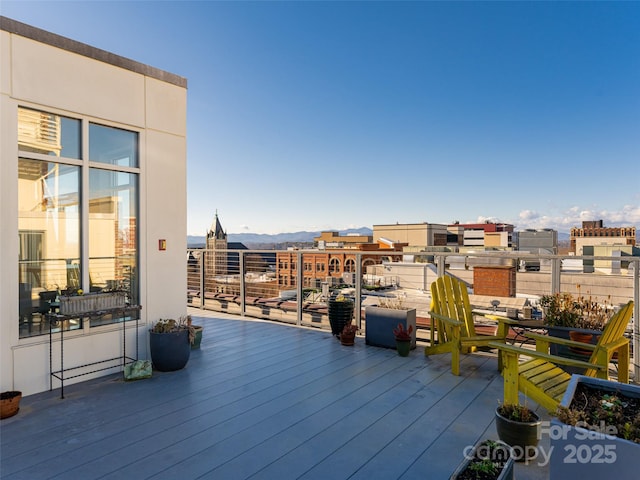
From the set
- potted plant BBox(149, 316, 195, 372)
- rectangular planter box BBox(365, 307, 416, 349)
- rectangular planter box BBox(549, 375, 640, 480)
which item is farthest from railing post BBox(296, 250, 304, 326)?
rectangular planter box BBox(549, 375, 640, 480)

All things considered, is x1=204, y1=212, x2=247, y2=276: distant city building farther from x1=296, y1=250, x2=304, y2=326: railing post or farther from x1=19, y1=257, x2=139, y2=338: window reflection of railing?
x1=19, y1=257, x2=139, y2=338: window reflection of railing

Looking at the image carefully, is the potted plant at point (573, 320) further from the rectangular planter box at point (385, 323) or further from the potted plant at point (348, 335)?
the potted plant at point (348, 335)

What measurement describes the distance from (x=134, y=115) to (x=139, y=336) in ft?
8.78

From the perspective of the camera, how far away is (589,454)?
147cm

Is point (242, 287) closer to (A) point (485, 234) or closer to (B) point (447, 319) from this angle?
(B) point (447, 319)

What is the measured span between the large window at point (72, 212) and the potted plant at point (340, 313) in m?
2.78

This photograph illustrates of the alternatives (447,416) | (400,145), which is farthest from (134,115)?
(400,145)

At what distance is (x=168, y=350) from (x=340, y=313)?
252 cm

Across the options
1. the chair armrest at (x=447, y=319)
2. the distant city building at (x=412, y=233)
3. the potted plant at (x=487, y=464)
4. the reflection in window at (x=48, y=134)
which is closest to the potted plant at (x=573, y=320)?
the chair armrest at (x=447, y=319)

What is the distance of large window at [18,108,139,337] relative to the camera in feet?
11.7

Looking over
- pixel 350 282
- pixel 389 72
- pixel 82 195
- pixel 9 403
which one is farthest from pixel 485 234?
pixel 9 403

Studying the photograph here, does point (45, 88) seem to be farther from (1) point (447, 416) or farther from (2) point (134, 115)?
(1) point (447, 416)

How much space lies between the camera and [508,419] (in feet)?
7.88

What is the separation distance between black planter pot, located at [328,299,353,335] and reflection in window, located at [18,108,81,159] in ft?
12.5
